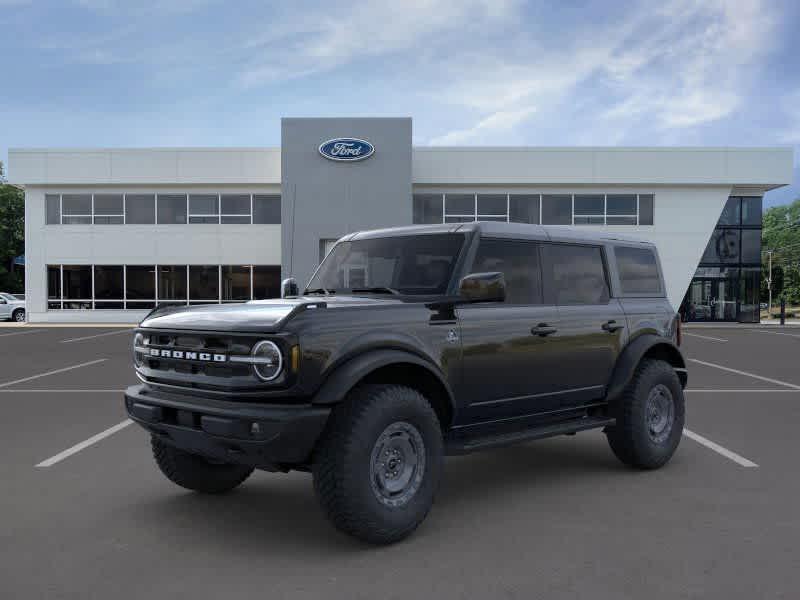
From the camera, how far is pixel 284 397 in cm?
380

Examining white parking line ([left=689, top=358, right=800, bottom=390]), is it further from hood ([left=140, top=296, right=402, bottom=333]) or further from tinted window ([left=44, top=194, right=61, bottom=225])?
tinted window ([left=44, top=194, right=61, bottom=225])

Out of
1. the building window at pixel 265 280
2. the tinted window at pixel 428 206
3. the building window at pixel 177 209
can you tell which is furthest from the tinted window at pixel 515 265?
the building window at pixel 177 209

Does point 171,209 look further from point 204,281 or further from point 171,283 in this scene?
point 204,281

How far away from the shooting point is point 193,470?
4.89 m

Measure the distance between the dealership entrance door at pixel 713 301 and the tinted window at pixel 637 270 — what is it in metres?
26.5

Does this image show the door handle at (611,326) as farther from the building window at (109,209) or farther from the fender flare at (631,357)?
the building window at (109,209)

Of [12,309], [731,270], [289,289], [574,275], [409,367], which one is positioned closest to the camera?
[409,367]

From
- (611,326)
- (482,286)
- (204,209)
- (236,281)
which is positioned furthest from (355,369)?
(204,209)

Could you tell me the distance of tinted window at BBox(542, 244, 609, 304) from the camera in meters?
5.30

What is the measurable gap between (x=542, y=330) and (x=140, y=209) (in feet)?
92.4

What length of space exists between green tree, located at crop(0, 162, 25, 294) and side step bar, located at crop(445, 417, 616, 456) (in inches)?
2483

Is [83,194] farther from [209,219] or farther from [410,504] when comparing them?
[410,504]

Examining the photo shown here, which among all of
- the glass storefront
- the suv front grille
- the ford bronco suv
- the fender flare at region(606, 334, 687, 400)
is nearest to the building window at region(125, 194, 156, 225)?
the glass storefront

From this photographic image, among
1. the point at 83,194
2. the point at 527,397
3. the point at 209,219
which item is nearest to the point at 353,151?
the point at 209,219
